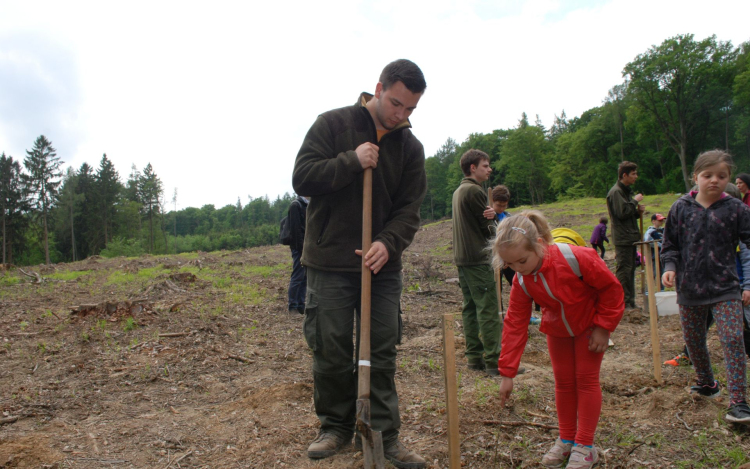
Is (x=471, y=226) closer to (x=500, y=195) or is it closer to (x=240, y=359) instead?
(x=500, y=195)

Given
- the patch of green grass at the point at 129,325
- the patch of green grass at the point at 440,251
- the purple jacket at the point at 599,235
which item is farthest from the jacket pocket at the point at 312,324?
the patch of green grass at the point at 440,251

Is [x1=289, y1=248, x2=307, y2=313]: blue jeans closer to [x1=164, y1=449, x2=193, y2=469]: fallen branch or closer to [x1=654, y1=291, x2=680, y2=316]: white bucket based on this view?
[x1=164, y1=449, x2=193, y2=469]: fallen branch

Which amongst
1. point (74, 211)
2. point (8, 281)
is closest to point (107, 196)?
point (74, 211)

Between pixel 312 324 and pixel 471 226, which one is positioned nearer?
pixel 312 324

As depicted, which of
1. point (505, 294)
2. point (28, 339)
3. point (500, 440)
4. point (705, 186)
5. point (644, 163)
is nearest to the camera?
point (500, 440)

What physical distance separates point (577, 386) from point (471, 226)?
7.52 ft

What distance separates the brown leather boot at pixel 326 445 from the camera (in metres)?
2.67

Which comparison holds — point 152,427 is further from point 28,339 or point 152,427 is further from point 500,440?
point 28,339

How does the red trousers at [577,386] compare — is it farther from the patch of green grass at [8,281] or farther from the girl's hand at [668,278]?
the patch of green grass at [8,281]

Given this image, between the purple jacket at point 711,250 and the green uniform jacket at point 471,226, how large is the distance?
5.43 ft

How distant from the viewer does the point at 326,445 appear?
270 centimetres

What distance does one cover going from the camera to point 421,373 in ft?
14.8

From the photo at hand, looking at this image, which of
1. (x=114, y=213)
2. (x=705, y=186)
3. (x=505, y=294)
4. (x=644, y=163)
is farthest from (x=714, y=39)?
(x=114, y=213)

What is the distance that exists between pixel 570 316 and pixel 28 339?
656 centimetres
